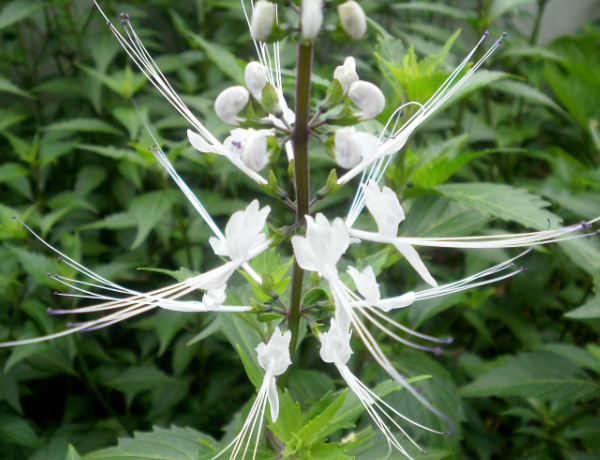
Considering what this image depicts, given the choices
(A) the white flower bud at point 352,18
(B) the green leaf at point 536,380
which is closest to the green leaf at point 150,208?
Answer: (A) the white flower bud at point 352,18

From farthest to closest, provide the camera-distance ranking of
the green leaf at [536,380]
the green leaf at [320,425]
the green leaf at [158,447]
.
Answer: the green leaf at [536,380] → the green leaf at [158,447] → the green leaf at [320,425]

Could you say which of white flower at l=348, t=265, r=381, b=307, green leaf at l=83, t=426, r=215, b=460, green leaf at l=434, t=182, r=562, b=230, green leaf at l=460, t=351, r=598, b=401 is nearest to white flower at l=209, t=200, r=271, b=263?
white flower at l=348, t=265, r=381, b=307

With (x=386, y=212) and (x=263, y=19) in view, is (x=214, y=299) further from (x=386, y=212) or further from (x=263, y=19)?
(x=263, y=19)

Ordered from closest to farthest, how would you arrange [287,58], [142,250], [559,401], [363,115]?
1. [363,115]
2. [559,401]
3. [142,250]
4. [287,58]

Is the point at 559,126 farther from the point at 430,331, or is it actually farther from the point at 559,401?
the point at 559,401

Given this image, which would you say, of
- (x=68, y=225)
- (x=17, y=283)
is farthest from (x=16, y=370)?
(x=68, y=225)

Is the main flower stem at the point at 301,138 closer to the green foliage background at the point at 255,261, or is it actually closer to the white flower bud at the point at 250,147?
the white flower bud at the point at 250,147

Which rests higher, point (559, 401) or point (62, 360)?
point (62, 360)

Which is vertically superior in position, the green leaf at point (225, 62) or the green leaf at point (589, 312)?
the green leaf at point (225, 62)

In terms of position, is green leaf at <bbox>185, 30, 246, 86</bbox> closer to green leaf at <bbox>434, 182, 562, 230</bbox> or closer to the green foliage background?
the green foliage background
